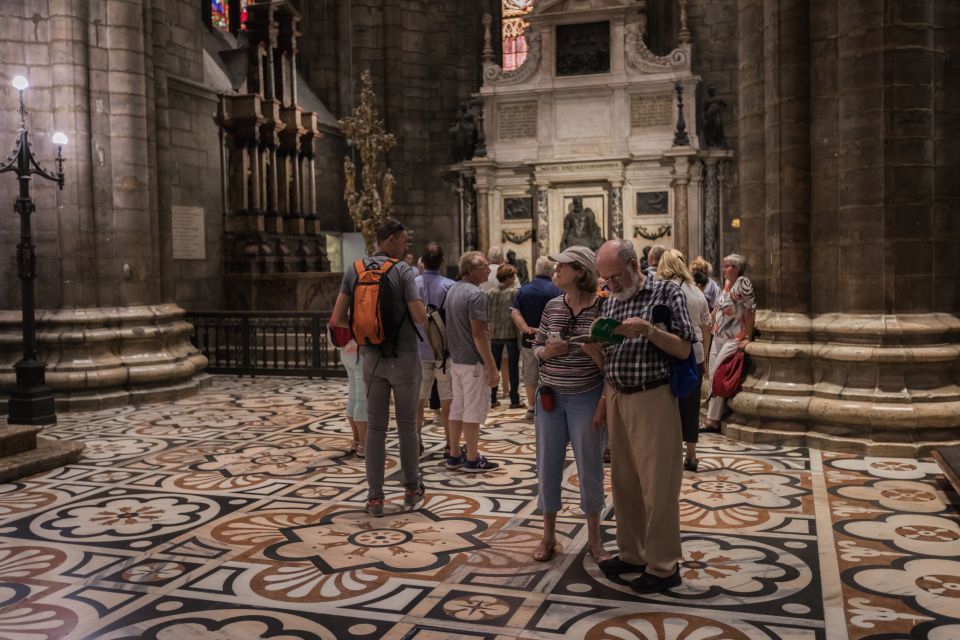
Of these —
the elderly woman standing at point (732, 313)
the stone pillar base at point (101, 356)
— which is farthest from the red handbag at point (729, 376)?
the stone pillar base at point (101, 356)

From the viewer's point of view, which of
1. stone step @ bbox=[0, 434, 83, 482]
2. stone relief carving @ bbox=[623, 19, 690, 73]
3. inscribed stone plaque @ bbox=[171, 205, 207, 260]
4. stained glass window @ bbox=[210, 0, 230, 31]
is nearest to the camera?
stone step @ bbox=[0, 434, 83, 482]

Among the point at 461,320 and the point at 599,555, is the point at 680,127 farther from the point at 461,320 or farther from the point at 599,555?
the point at 599,555

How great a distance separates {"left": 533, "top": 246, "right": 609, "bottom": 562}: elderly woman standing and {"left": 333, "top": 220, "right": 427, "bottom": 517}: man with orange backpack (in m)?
1.15

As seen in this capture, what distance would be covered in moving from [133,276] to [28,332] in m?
1.89

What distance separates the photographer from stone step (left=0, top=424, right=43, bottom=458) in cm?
719

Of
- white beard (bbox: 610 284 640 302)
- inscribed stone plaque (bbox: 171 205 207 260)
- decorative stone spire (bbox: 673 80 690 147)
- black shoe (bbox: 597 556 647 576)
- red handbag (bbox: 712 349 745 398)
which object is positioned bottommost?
black shoe (bbox: 597 556 647 576)

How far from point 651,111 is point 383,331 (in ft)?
55.1

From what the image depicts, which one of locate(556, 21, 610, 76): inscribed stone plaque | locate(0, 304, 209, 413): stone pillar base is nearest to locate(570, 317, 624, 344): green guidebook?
locate(0, 304, 209, 413): stone pillar base

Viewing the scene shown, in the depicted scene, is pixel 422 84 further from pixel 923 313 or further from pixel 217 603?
pixel 217 603

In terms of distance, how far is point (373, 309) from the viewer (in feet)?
18.0

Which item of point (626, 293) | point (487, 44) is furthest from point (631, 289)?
point (487, 44)

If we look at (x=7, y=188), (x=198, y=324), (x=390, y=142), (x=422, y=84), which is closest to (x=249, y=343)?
(x=198, y=324)

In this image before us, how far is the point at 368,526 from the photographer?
5.50 metres

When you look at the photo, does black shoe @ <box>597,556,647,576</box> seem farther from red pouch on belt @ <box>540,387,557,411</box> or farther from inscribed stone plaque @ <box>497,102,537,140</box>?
inscribed stone plaque @ <box>497,102,537,140</box>
